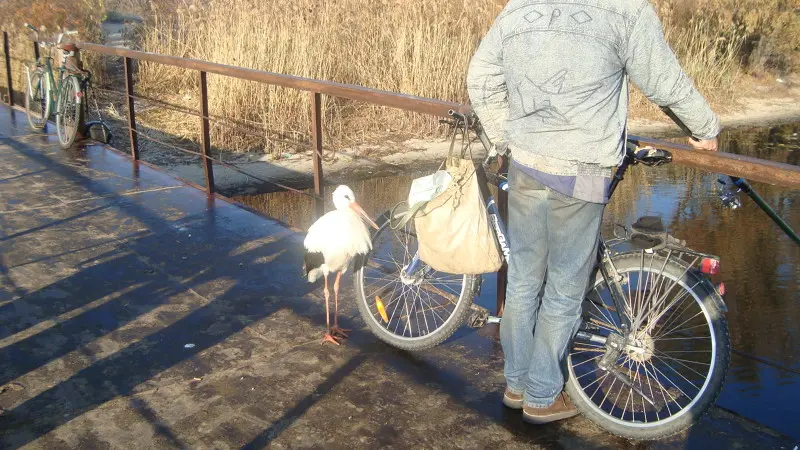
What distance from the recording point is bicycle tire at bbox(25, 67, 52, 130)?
9.10 m

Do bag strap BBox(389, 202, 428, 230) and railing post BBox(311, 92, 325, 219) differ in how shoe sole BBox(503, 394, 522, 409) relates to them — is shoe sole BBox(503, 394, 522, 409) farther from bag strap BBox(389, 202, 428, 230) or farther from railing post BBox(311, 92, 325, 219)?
railing post BBox(311, 92, 325, 219)

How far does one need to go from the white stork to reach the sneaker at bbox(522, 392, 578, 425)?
111 cm

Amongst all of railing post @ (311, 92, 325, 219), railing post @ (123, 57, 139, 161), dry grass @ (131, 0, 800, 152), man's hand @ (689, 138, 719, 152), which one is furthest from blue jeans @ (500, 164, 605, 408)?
dry grass @ (131, 0, 800, 152)

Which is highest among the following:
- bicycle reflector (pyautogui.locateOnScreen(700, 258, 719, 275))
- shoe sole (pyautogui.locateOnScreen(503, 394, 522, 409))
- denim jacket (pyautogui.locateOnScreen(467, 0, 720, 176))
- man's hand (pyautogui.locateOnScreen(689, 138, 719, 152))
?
denim jacket (pyautogui.locateOnScreen(467, 0, 720, 176))

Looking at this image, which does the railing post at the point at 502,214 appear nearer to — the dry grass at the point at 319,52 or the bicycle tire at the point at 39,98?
the bicycle tire at the point at 39,98

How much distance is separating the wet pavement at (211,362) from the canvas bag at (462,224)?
0.56m

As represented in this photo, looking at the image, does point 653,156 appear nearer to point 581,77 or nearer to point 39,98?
point 581,77

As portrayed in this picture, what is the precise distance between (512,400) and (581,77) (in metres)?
1.33

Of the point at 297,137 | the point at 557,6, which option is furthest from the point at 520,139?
the point at 297,137

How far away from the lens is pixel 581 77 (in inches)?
105

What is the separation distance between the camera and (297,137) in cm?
1209

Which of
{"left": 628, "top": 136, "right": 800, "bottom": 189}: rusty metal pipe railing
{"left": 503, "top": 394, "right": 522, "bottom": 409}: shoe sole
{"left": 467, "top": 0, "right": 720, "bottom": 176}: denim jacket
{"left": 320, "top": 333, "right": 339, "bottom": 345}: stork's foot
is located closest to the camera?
{"left": 467, "top": 0, "right": 720, "bottom": 176}: denim jacket

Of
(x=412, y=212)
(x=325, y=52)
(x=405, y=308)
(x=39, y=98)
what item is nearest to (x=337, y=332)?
(x=405, y=308)

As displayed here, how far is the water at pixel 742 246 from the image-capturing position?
17.7 ft
